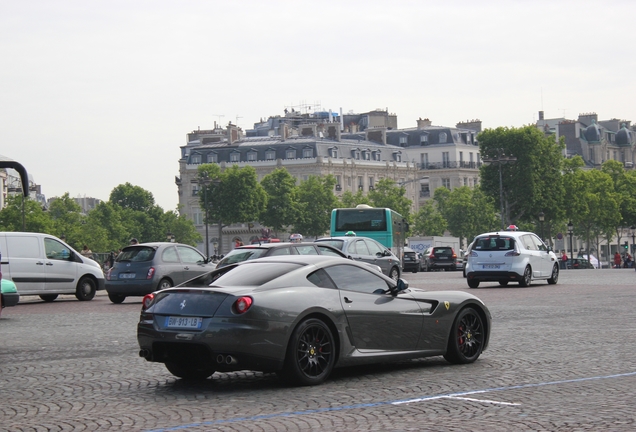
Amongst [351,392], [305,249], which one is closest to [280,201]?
[305,249]

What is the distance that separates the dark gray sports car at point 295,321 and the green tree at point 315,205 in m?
125

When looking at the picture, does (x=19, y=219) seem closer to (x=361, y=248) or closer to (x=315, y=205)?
(x=315, y=205)

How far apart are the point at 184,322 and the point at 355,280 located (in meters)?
1.96

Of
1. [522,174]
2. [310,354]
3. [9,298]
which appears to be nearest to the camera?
[310,354]

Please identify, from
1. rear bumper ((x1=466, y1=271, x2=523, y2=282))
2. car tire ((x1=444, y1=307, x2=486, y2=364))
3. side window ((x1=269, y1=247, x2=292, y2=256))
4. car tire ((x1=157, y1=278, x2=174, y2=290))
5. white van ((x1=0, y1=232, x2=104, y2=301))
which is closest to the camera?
car tire ((x1=444, y1=307, x2=486, y2=364))

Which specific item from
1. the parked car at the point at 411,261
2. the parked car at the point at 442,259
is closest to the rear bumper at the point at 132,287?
the parked car at the point at 411,261

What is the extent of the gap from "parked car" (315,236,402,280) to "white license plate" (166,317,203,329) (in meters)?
21.9

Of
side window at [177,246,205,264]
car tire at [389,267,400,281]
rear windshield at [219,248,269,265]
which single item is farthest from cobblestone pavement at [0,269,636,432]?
car tire at [389,267,400,281]

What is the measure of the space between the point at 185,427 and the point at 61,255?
2225 cm

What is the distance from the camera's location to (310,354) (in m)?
11.0

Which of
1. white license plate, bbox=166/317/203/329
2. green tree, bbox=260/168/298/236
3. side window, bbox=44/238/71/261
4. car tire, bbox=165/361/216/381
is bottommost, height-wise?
car tire, bbox=165/361/216/381

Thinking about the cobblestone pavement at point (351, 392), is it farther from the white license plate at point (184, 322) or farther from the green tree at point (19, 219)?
the green tree at point (19, 219)

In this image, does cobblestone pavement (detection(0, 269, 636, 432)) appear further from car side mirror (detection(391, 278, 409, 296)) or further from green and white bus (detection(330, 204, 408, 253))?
green and white bus (detection(330, 204, 408, 253))

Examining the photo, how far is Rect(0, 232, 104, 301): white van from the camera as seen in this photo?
94.9ft
